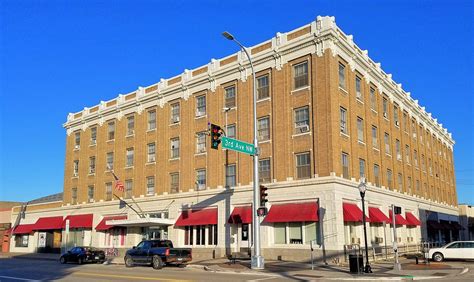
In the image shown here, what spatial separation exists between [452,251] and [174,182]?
23245 millimetres

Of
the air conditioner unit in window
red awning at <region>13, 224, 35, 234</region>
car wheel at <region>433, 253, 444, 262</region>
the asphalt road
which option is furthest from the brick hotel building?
the asphalt road

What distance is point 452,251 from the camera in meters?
31.0

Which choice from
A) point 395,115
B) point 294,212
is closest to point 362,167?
point 294,212

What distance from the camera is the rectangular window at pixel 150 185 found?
44.2 meters

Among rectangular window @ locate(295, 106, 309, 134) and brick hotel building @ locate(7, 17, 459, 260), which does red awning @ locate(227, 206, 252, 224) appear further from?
rectangular window @ locate(295, 106, 309, 134)

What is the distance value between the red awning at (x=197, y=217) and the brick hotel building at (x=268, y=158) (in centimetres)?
12

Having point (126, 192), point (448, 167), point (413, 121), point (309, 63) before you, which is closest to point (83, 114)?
point (126, 192)

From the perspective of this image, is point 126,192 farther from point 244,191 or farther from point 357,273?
point 357,273

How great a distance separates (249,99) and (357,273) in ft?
60.2

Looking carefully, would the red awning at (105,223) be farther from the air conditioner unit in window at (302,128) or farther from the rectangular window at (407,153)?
the rectangular window at (407,153)

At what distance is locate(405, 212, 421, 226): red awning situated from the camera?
4247 centimetres

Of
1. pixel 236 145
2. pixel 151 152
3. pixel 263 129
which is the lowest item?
pixel 236 145

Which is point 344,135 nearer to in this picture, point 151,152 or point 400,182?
point 400,182

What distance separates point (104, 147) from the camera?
50.1 m
